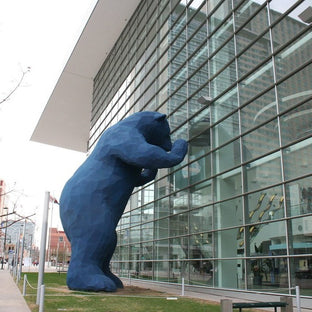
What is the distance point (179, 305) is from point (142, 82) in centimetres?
1233

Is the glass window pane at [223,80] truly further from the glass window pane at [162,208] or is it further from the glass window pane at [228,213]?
the glass window pane at [162,208]

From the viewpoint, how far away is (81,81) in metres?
26.1

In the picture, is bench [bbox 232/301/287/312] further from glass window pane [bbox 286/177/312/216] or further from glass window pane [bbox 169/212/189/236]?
glass window pane [bbox 169/212/189/236]

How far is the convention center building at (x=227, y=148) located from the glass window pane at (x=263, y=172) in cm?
3

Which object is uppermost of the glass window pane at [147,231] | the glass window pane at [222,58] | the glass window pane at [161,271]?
the glass window pane at [222,58]

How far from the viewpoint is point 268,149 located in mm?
9062

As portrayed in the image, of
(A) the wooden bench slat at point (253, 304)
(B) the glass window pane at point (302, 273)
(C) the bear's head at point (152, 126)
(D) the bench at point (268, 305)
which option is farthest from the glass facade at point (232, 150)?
(A) the wooden bench slat at point (253, 304)

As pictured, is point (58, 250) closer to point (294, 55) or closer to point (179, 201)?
point (179, 201)

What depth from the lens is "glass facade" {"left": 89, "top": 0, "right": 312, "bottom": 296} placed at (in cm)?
825

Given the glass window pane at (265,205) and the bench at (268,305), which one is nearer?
the bench at (268,305)

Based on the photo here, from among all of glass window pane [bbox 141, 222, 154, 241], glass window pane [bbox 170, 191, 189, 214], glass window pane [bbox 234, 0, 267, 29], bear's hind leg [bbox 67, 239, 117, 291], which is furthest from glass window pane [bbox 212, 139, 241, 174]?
glass window pane [bbox 141, 222, 154, 241]

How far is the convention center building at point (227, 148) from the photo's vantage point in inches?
326

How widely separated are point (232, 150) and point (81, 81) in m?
17.8

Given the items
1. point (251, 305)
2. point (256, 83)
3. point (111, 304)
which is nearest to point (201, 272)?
point (111, 304)
